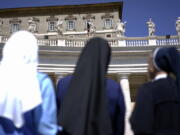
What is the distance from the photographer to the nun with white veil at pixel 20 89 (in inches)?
220

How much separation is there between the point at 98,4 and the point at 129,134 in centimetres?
4607

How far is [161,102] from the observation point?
5.78 metres

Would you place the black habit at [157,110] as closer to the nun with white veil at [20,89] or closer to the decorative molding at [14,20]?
the nun with white veil at [20,89]

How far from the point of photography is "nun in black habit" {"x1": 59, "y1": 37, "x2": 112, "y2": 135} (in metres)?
5.75

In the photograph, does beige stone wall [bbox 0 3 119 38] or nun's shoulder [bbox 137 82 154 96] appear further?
beige stone wall [bbox 0 3 119 38]

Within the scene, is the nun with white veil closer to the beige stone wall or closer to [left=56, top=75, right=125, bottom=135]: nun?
[left=56, top=75, right=125, bottom=135]: nun

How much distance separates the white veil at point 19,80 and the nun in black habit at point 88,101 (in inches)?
23.6

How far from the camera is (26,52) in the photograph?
589 centimetres

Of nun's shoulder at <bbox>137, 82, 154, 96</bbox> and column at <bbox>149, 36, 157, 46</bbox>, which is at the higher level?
column at <bbox>149, 36, 157, 46</bbox>

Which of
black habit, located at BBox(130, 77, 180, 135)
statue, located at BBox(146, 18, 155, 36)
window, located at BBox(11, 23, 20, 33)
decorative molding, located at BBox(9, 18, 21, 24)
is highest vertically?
decorative molding, located at BBox(9, 18, 21, 24)

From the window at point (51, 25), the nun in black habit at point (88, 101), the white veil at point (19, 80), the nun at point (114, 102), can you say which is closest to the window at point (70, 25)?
the window at point (51, 25)

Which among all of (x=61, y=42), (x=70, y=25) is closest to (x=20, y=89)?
Answer: (x=61, y=42)

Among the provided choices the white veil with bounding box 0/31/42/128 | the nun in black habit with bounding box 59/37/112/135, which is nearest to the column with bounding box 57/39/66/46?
the white veil with bounding box 0/31/42/128

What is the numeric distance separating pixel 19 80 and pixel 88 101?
122cm
